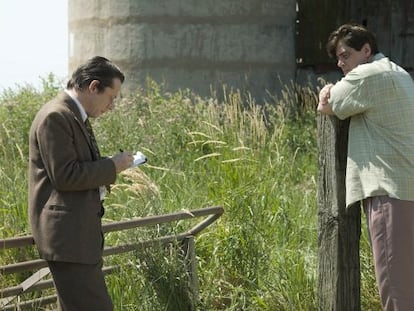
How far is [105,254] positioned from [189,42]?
24.1 ft

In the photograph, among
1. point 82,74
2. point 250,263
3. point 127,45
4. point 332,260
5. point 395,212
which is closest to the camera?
point 82,74

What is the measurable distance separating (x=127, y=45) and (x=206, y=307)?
285 inches

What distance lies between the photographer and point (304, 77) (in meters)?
12.7

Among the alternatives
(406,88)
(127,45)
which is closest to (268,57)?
(127,45)

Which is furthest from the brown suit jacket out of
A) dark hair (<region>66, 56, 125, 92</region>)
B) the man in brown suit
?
dark hair (<region>66, 56, 125, 92</region>)

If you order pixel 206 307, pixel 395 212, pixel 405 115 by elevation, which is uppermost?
pixel 405 115

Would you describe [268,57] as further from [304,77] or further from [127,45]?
[127,45]

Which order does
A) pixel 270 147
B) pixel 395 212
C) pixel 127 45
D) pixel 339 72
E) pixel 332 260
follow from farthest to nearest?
pixel 339 72 → pixel 127 45 → pixel 270 147 → pixel 332 260 → pixel 395 212

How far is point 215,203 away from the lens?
20.9 ft

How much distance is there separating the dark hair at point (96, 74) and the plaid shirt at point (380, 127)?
125 cm

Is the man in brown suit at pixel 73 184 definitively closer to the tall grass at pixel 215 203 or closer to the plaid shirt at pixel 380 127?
the tall grass at pixel 215 203

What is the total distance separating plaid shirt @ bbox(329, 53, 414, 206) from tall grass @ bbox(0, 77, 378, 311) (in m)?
0.91

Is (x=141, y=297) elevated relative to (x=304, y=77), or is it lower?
lower

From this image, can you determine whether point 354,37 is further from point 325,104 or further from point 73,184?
point 73,184
